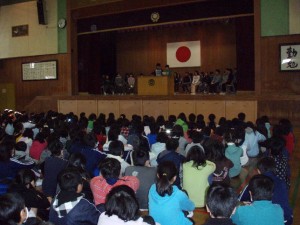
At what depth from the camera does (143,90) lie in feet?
39.8

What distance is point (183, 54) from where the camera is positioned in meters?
16.1

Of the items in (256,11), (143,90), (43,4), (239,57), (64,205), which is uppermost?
(43,4)

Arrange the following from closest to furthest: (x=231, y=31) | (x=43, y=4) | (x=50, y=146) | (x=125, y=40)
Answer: (x=50, y=146) → (x=43, y=4) → (x=231, y=31) → (x=125, y=40)

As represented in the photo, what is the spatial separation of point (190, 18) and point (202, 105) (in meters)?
2.79

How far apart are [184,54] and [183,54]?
0.04m

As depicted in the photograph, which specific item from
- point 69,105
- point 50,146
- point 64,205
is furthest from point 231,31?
point 64,205

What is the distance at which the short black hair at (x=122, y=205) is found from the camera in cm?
239

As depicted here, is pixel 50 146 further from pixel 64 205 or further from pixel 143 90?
pixel 143 90

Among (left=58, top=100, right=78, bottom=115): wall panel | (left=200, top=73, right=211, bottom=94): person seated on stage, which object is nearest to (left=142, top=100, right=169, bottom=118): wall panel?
(left=58, top=100, right=78, bottom=115): wall panel

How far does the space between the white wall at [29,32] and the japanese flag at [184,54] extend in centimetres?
493

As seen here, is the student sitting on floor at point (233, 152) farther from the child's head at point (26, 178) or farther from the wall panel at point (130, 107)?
the wall panel at point (130, 107)

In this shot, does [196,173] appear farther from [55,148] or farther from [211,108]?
[211,108]

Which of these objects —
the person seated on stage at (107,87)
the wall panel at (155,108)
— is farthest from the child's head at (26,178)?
the person seated on stage at (107,87)

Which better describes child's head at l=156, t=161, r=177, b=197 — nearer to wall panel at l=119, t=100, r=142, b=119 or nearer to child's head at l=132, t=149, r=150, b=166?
child's head at l=132, t=149, r=150, b=166
